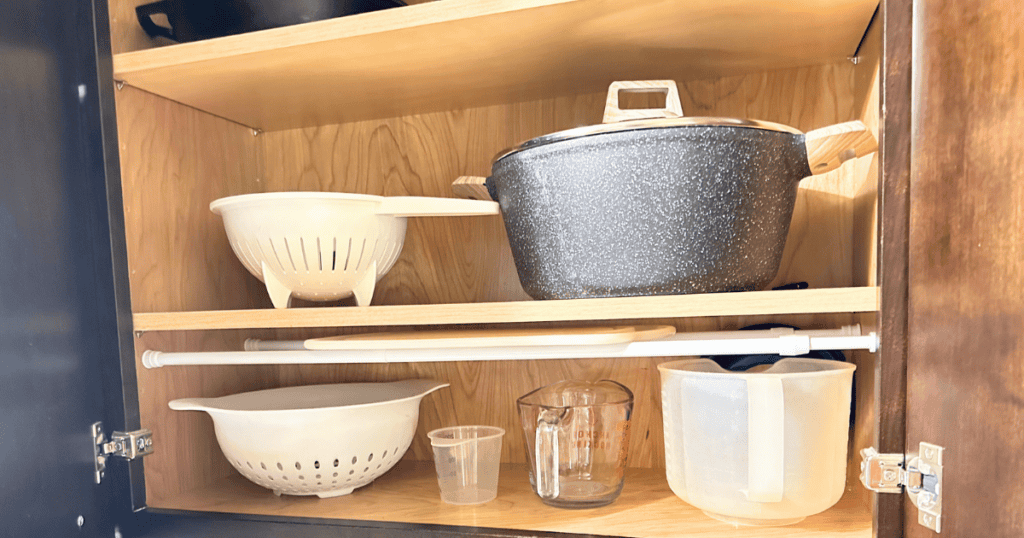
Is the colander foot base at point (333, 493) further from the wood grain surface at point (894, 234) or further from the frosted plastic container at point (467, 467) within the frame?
the wood grain surface at point (894, 234)

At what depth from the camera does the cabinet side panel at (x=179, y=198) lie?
2.86 ft

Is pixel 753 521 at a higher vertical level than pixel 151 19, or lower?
lower

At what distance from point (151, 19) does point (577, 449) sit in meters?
0.79

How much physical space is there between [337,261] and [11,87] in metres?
0.40

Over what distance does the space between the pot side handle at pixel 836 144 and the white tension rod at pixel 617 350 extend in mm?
180

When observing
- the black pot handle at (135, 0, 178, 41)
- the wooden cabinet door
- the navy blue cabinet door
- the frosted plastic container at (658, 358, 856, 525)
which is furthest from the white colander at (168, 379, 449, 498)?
the wooden cabinet door

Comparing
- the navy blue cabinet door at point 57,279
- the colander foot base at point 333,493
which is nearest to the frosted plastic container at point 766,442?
the colander foot base at point 333,493

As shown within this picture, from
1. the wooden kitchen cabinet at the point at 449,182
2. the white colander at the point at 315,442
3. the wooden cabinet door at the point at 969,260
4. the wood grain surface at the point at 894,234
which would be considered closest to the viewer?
the wooden cabinet door at the point at 969,260

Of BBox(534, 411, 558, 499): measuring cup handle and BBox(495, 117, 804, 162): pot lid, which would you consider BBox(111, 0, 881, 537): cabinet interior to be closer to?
BBox(534, 411, 558, 499): measuring cup handle

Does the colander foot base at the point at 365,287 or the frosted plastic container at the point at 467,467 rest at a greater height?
the colander foot base at the point at 365,287

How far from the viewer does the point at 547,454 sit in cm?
78

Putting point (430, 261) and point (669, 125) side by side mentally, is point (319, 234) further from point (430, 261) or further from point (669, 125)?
point (669, 125)

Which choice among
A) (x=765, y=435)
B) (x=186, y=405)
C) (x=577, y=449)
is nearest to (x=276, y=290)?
(x=186, y=405)

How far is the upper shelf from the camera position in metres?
0.72
